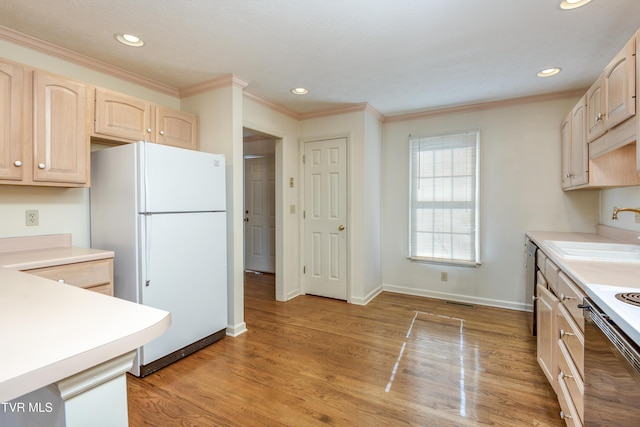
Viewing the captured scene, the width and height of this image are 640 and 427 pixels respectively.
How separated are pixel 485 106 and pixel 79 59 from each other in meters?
3.86

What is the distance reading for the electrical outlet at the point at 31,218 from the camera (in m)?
2.23

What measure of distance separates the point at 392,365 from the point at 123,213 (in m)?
2.21

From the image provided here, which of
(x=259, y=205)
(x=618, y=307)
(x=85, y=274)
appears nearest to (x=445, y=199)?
(x=618, y=307)

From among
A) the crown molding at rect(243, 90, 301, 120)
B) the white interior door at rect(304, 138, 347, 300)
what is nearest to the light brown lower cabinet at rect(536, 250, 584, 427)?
the white interior door at rect(304, 138, 347, 300)

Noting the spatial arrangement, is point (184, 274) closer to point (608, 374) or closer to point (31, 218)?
point (31, 218)

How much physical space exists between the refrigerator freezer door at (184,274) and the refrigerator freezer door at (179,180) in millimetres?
80

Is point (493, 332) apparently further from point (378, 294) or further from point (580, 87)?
point (580, 87)

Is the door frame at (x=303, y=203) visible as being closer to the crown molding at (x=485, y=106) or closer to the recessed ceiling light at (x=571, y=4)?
the crown molding at (x=485, y=106)

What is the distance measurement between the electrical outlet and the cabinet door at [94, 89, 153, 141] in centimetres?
71

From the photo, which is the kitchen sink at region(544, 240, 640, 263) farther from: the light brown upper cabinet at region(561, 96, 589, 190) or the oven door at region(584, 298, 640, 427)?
the oven door at region(584, 298, 640, 427)

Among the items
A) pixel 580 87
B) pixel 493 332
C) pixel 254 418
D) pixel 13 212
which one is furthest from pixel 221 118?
pixel 580 87

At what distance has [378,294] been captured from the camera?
4.08 meters

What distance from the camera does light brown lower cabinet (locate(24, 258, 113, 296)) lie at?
1.86 meters

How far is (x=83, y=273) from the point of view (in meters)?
2.00
